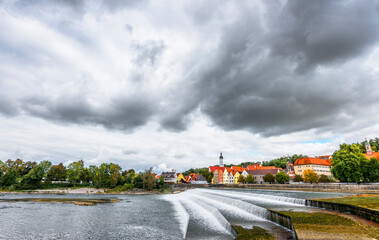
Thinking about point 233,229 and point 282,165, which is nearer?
point 233,229

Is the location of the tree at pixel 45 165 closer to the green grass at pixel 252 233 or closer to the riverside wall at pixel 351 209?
the green grass at pixel 252 233

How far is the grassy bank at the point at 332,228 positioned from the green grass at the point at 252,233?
1.98 metres

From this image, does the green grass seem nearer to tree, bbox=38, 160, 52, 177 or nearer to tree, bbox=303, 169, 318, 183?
tree, bbox=303, 169, 318, 183

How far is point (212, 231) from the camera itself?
1673 cm

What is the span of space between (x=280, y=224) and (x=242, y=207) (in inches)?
370

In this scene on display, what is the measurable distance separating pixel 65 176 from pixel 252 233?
11811 centimetres

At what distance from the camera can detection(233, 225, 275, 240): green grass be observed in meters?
12.7

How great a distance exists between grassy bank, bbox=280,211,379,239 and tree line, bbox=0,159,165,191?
82.9 m

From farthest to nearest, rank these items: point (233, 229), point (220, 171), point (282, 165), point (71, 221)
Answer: point (282, 165) → point (220, 171) → point (71, 221) → point (233, 229)

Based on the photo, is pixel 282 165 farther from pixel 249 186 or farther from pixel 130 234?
pixel 130 234

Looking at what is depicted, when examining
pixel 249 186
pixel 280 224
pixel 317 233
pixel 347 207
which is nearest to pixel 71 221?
pixel 280 224

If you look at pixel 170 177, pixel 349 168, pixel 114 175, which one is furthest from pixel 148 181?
pixel 349 168

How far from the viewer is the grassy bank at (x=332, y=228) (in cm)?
1100

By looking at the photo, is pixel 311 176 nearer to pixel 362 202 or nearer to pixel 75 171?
pixel 362 202
